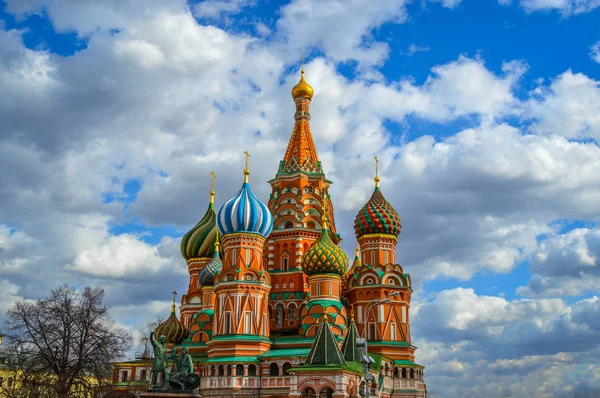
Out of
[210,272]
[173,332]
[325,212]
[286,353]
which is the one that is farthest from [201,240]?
[286,353]

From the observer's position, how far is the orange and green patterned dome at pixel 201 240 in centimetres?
5441

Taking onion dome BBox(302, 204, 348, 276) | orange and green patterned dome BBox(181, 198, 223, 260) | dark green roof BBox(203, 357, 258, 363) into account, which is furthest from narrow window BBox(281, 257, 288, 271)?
dark green roof BBox(203, 357, 258, 363)

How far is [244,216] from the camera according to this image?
43906 millimetres

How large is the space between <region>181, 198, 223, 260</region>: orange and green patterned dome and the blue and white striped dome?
9450mm

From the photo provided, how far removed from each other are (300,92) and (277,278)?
16281mm

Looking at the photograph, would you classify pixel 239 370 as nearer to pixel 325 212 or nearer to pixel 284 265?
pixel 284 265

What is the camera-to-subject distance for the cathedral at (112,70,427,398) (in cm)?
4034

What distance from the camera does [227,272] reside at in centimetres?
4309

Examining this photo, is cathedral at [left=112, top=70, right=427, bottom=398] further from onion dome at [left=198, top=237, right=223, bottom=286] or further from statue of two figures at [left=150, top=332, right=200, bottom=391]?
statue of two figures at [left=150, top=332, right=200, bottom=391]

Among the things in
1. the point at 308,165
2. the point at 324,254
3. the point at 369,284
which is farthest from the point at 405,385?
the point at 308,165

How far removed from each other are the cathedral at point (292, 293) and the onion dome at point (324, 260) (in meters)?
0.07

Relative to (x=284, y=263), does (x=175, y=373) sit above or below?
below

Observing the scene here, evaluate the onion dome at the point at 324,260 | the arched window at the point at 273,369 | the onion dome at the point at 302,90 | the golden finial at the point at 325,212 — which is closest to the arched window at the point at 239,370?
the arched window at the point at 273,369

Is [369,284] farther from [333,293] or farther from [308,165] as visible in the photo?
[308,165]
